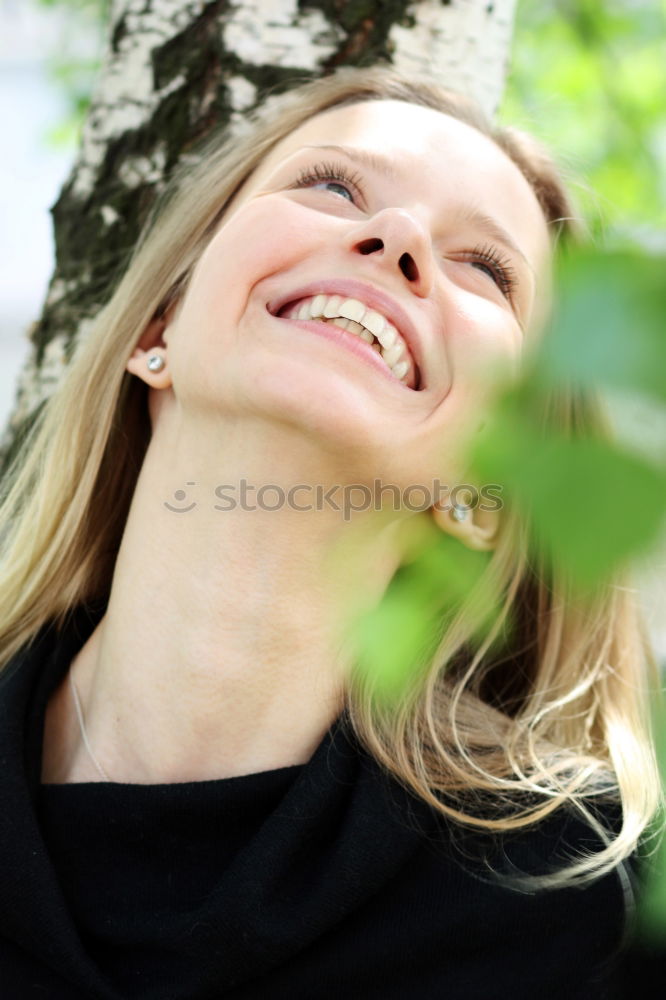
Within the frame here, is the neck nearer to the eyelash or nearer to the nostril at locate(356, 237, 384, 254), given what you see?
the nostril at locate(356, 237, 384, 254)

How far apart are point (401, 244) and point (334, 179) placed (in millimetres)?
353

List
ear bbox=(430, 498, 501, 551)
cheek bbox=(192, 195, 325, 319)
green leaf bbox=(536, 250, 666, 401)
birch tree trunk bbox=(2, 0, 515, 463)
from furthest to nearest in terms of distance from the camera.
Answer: birch tree trunk bbox=(2, 0, 515, 463) < ear bbox=(430, 498, 501, 551) < cheek bbox=(192, 195, 325, 319) < green leaf bbox=(536, 250, 666, 401)

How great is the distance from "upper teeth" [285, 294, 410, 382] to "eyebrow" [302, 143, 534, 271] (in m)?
0.34

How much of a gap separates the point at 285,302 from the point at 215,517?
15.3 inches

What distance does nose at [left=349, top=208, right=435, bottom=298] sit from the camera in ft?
5.34

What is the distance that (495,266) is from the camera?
1904mm

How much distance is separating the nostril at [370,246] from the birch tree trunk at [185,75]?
79 centimetres

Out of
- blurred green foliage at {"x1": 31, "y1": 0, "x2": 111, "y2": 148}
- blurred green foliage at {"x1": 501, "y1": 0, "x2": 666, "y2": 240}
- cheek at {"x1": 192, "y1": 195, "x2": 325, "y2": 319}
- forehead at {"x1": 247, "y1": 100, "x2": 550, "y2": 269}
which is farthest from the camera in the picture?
blurred green foliage at {"x1": 31, "y1": 0, "x2": 111, "y2": 148}

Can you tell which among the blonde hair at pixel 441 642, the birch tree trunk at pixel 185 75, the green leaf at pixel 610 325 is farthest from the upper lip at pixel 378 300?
the green leaf at pixel 610 325

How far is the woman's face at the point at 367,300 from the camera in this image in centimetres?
160

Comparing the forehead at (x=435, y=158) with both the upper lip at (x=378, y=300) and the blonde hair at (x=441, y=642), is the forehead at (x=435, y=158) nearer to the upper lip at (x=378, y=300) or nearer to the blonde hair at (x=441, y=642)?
the blonde hair at (x=441, y=642)

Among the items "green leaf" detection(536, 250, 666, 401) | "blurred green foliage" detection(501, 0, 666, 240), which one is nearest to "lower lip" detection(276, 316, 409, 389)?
"green leaf" detection(536, 250, 666, 401)

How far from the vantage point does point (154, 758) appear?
73.2 inches

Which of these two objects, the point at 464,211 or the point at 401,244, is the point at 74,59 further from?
the point at 401,244
